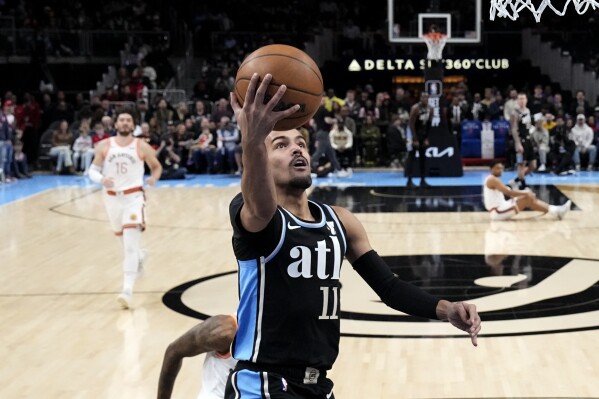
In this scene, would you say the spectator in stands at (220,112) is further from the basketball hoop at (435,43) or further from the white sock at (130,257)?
the white sock at (130,257)

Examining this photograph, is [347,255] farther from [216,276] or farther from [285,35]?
[285,35]

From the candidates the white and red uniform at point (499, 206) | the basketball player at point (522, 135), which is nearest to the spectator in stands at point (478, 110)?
the basketball player at point (522, 135)

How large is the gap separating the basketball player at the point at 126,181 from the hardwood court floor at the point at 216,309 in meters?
0.50

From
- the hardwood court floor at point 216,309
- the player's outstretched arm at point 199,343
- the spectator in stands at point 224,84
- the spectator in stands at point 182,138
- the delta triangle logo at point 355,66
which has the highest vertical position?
the delta triangle logo at point 355,66

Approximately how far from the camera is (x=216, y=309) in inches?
322

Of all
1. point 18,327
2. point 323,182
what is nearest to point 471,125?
point 323,182

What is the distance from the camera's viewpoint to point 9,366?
6598 millimetres

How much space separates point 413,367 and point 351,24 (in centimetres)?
2220

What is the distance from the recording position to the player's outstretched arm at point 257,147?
2834mm

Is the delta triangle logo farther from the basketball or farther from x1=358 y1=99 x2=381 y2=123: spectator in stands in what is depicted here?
the basketball

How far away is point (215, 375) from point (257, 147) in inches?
80.8

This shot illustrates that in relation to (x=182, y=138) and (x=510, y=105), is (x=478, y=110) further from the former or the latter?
(x=182, y=138)

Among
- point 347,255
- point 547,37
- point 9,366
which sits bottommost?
point 9,366

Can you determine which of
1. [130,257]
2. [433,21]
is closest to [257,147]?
[130,257]
